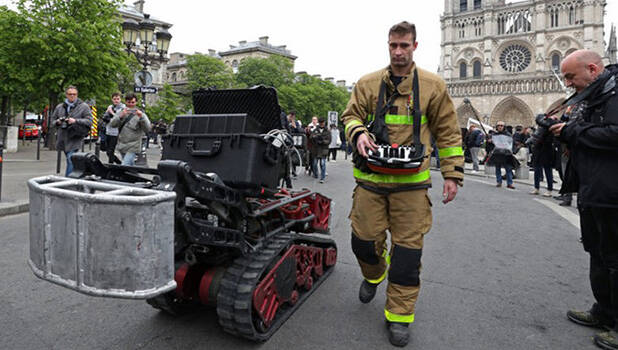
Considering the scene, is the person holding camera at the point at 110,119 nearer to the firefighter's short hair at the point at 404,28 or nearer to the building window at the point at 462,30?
the firefighter's short hair at the point at 404,28

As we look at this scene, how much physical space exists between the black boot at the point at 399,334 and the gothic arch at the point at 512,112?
71.6 meters

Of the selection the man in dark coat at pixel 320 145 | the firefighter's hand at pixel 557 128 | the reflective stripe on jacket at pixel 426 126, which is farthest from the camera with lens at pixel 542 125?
the man in dark coat at pixel 320 145

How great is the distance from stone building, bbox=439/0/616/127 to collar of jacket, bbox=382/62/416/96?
6825cm

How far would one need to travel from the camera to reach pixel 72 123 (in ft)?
26.4

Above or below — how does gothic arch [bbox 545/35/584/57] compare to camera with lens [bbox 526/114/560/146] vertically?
above

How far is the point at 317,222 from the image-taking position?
162 inches

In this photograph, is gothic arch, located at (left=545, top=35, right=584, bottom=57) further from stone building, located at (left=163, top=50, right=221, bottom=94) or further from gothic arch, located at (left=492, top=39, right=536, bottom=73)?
stone building, located at (left=163, top=50, right=221, bottom=94)

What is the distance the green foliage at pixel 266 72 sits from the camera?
60.2 m

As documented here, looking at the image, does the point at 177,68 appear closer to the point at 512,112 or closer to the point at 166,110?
the point at 512,112

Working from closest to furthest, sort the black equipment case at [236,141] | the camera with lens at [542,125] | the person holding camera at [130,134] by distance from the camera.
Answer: the black equipment case at [236,141]
the camera with lens at [542,125]
the person holding camera at [130,134]

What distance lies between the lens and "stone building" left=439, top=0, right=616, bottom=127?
6362 centimetres

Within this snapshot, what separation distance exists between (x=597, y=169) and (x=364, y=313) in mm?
1975

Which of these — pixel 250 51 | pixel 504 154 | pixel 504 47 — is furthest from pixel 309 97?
pixel 504 154

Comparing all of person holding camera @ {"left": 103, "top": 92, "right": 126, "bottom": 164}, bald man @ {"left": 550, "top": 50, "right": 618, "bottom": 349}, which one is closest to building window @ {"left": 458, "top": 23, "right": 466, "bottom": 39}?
person holding camera @ {"left": 103, "top": 92, "right": 126, "bottom": 164}
